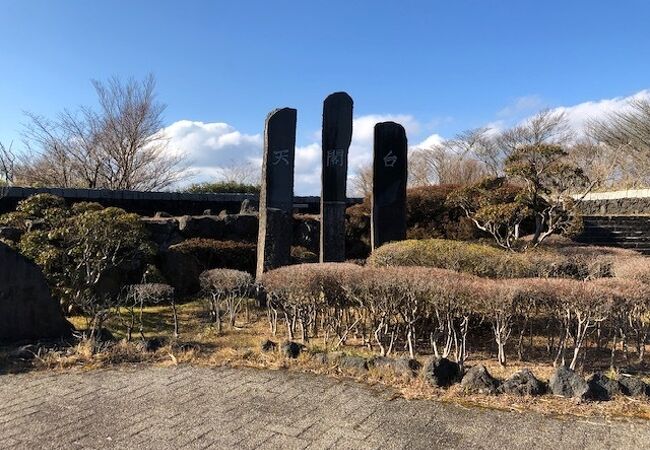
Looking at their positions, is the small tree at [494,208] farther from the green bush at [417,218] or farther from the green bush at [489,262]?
the green bush at [489,262]

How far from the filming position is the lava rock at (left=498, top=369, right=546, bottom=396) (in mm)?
3990

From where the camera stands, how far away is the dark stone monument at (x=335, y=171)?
10.0 meters

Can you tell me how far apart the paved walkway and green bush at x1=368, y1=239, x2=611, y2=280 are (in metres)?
3.04

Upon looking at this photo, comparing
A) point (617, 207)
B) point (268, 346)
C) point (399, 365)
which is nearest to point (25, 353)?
point (268, 346)

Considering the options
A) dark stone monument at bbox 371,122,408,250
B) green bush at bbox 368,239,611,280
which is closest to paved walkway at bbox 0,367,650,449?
green bush at bbox 368,239,611,280

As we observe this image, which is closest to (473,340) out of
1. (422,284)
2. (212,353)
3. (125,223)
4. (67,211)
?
(422,284)

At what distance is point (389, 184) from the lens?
10109 mm

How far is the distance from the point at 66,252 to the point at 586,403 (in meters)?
6.54

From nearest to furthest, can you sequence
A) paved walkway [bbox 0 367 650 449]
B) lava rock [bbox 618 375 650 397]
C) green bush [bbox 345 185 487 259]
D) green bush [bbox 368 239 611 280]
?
paved walkway [bbox 0 367 650 449]
lava rock [bbox 618 375 650 397]
green bush [bbox 368 239 611 280]
green bush [bbox 345 185 487 259]

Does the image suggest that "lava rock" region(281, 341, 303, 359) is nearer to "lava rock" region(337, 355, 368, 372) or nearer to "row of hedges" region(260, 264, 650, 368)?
"lava rock" region(337, 355, 368, 372)

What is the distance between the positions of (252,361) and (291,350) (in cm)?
39

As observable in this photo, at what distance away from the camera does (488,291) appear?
4.67m

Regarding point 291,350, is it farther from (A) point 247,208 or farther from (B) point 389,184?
(A) point 247,208

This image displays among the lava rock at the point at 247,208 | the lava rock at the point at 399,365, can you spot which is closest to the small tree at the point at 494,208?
the lava rock at the point at 247,208
